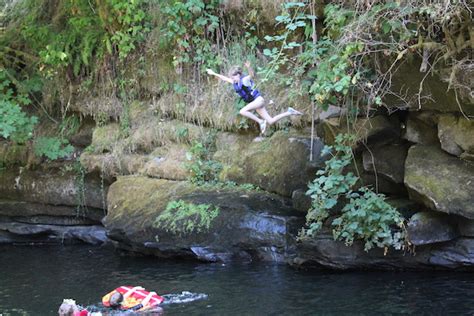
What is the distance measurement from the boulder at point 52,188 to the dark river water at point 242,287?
8.07 feet

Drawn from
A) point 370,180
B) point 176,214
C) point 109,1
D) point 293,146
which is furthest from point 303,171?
point 109,1

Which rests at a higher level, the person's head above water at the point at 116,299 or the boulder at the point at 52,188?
the boulder at the point at 52,188

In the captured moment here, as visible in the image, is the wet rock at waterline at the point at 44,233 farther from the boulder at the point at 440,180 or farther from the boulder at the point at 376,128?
the boulder at the point at 440,180

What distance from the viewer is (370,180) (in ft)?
36.2

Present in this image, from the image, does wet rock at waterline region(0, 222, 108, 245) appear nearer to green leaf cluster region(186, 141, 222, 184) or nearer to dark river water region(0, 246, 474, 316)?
dark river water region(0, 246, 474, 316)

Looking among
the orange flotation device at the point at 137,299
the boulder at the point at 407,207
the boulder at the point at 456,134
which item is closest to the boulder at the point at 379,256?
the boulder at the point at 407,207

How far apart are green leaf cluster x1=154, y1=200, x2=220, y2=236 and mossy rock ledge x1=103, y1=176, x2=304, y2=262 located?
25 millimetres

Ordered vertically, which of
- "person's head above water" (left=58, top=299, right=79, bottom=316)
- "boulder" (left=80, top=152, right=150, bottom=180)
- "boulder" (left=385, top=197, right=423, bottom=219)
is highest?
"boulder" (left=80, top=152, right=150, bottom=180)

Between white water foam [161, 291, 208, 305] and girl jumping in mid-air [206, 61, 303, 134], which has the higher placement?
girl jumping in mid-air [206, 61, 303, 134]

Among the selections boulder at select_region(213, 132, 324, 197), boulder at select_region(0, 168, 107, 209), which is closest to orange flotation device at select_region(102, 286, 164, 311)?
boulder at select_region(213, 132, 324, 197)

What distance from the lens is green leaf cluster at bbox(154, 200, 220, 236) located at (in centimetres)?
1208

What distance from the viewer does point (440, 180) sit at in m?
9.94

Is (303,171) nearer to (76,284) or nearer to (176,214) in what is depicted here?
(176,214)

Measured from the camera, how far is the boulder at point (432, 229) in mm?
10148
